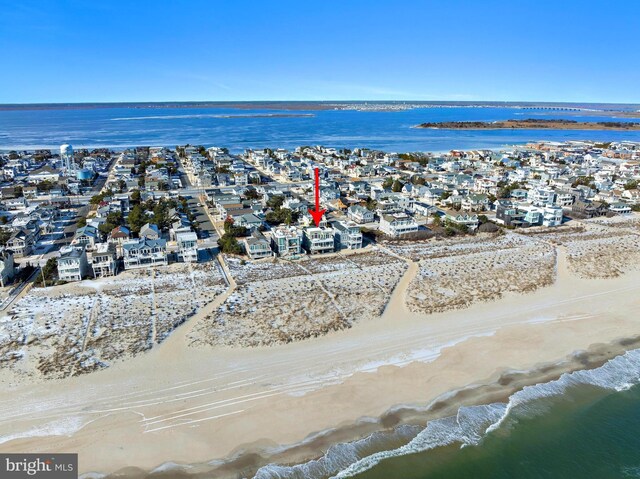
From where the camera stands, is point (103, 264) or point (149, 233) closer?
point (103, 264)

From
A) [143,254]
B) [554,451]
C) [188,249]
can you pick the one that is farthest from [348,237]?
[554,451]

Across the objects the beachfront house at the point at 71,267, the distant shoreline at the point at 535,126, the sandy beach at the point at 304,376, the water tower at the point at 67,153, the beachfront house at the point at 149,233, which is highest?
the distant shoreline at the point at 535,126

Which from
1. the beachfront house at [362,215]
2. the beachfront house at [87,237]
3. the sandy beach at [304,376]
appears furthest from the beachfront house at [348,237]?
the beachfront house at [87,237]

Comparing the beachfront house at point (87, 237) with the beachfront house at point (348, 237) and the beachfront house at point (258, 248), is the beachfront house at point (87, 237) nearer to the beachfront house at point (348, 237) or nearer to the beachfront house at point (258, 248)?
the beachfront house at point (258, 248)

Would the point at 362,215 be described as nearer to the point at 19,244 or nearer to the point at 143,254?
the point at 143,254

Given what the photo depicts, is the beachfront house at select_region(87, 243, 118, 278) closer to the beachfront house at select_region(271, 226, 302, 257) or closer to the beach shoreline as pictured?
the beachfront house at select_region(271, 226, 302, 257)

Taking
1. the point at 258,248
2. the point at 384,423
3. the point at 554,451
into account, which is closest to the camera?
the point at 554,451

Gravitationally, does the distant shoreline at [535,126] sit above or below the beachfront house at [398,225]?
above

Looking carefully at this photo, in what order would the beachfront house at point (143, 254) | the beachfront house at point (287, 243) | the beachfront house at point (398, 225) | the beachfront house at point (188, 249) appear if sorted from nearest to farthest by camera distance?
1. the beachfront house at point (143, 254)
2. the beachfront house at point (188, 249)
3. the beachfront house at point (287, 243)
4. the beachfront house at point (398, 225)

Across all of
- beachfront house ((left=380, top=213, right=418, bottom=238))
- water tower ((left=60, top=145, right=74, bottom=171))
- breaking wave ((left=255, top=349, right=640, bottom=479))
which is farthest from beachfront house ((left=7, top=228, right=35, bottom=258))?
water tower ((left=60, top=145, right=74, bottom=171))
